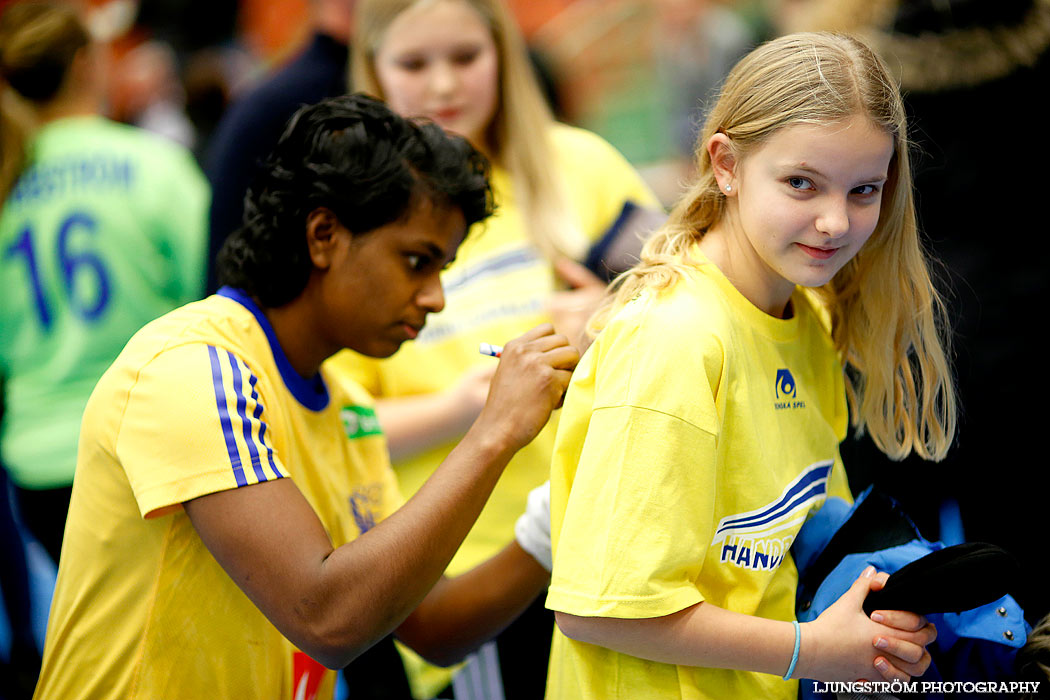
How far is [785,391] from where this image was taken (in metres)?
1.50

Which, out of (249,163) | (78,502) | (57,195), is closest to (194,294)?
(57,195)

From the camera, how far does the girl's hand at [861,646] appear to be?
4.46ft

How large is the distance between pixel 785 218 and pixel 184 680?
1.07 metres

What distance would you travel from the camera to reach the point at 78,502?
155 centimetres

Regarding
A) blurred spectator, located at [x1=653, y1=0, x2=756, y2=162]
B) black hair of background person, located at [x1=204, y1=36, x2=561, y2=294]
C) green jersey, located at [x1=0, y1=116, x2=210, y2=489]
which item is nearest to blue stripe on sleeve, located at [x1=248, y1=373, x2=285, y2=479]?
black hair of background person, located at [x1=204, y1=36, x2=561, y2=294]

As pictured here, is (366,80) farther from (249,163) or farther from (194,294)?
(194,294)

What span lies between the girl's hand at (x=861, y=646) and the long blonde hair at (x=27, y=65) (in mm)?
2476

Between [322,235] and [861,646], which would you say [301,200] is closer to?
[322,235]

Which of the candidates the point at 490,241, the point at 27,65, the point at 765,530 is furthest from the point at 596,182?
the point at 27,65

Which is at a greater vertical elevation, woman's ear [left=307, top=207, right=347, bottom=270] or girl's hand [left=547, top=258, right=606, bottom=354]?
woman's ear [left=307, top=207, right=347, bottom=270]

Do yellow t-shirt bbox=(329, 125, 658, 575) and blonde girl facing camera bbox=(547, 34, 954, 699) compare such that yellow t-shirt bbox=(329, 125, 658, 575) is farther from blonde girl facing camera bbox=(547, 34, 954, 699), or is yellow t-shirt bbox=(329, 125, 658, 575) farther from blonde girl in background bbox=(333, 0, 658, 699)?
blonde girl facing camera bbox=(547, 34, 954, 699)

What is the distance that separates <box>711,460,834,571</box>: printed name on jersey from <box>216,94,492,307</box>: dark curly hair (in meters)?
0.71

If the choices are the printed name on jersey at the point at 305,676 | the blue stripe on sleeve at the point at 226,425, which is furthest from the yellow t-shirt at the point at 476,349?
the blue stripe on sleeve at the point at 226,425

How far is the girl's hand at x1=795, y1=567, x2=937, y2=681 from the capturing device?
1360mm
